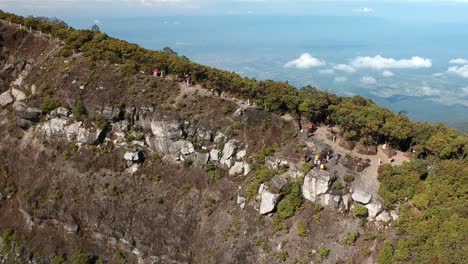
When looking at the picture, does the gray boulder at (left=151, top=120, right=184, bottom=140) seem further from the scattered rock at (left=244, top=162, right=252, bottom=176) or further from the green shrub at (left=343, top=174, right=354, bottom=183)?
the green shrub at (left=343, top=174, right=354, bottom=183)

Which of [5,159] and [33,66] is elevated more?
[33,66]

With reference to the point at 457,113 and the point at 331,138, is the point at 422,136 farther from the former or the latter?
the point at 457,113

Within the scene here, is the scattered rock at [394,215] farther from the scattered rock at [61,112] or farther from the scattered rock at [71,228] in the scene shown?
the scattered rock at [61,112]

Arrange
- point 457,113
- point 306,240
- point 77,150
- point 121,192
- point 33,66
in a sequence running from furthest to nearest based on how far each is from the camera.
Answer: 1. point 457,113
2. point 33,66
3. point 77,150
4. point 121,192
5. point 306,240

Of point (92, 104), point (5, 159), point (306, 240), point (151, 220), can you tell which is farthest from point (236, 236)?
point (5, 159)

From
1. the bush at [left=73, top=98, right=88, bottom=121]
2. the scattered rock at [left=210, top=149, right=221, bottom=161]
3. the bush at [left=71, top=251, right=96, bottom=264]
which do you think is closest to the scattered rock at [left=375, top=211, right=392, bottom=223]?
the scattered rock at [left=210, top=149, right=221, bottom=161]

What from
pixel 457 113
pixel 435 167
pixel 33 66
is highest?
pixel 33 66
